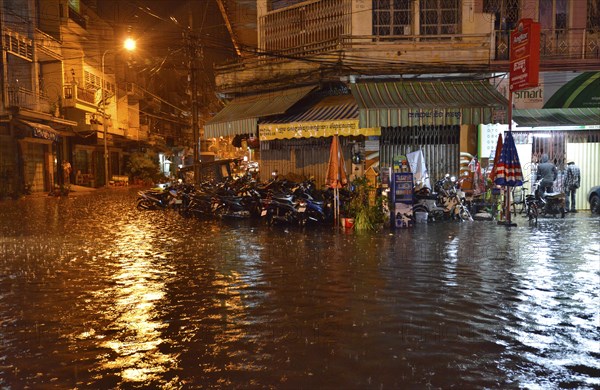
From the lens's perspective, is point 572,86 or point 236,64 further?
point 236,64

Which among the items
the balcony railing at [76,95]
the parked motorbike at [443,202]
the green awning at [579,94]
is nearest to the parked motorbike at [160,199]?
the parked motorbike at [443,202]

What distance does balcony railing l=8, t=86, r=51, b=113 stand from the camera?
98.3 ft

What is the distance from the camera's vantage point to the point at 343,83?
19047 mm

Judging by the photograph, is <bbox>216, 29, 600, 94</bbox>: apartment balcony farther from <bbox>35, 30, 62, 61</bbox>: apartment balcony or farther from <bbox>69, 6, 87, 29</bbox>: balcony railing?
<bbox>69, 6, 87, 29</bbox>: balcony railing

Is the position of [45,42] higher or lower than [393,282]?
higher

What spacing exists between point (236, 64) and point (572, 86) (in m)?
13.1

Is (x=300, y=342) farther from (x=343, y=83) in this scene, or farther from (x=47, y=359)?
(x=343, y=83)

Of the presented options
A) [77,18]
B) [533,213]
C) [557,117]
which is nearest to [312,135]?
[533,213]

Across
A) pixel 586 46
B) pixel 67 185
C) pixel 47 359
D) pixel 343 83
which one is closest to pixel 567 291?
pixel 47 359

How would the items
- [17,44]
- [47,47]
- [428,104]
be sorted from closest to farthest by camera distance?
[428,104] → [17,44] → [47,47]

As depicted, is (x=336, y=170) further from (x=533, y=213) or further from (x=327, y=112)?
(x=533, y=213)

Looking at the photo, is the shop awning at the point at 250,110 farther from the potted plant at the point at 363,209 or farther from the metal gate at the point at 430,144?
the potted plant at the point at 363,209

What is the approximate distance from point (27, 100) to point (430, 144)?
82.1ft

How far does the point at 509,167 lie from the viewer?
14844mm
